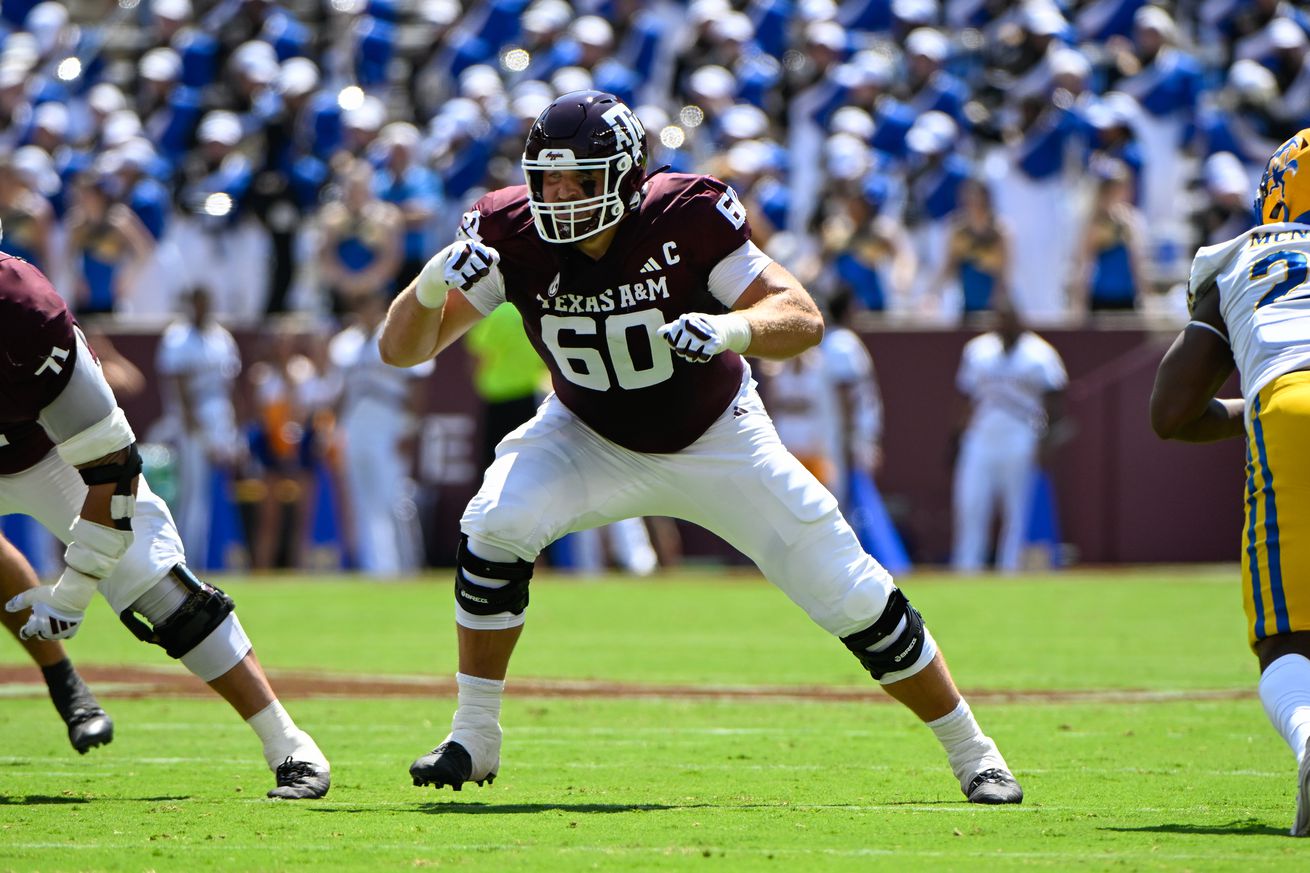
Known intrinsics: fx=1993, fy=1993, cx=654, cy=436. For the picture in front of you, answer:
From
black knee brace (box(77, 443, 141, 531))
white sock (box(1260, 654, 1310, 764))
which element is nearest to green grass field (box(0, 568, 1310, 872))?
white sock (box(1260, 654, 1310, 764))

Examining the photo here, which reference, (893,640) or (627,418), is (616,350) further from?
(893,640)

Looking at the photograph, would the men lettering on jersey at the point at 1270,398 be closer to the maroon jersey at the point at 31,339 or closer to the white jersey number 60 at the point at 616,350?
the white jersey number 60 at the point at 616,350

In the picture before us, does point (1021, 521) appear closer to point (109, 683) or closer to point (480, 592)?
point (109, 683)

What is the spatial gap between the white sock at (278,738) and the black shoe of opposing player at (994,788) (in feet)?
6.39

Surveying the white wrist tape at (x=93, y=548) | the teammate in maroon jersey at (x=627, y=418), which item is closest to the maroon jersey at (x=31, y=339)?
the white wrist tape at (x=93, y=548)

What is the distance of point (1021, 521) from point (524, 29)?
27.3 feet

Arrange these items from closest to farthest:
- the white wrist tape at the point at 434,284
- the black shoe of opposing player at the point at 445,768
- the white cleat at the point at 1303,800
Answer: the white cleat at the point at 1303,800 < the white wrist tape at the point at 434,284 < the black shoe of opposing player at the point at 445,768

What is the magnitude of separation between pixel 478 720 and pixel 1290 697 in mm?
2388

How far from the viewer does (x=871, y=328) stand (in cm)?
1709

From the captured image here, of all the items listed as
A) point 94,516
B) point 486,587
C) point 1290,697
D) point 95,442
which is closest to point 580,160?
point 486,587

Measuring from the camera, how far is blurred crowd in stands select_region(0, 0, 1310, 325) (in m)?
17.5

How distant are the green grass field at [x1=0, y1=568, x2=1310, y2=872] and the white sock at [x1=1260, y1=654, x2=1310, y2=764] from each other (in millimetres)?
271

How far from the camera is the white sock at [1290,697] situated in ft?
15.8

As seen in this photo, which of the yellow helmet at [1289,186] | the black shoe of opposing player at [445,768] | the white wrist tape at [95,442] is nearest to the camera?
the yellow helmet at [1289,186]
